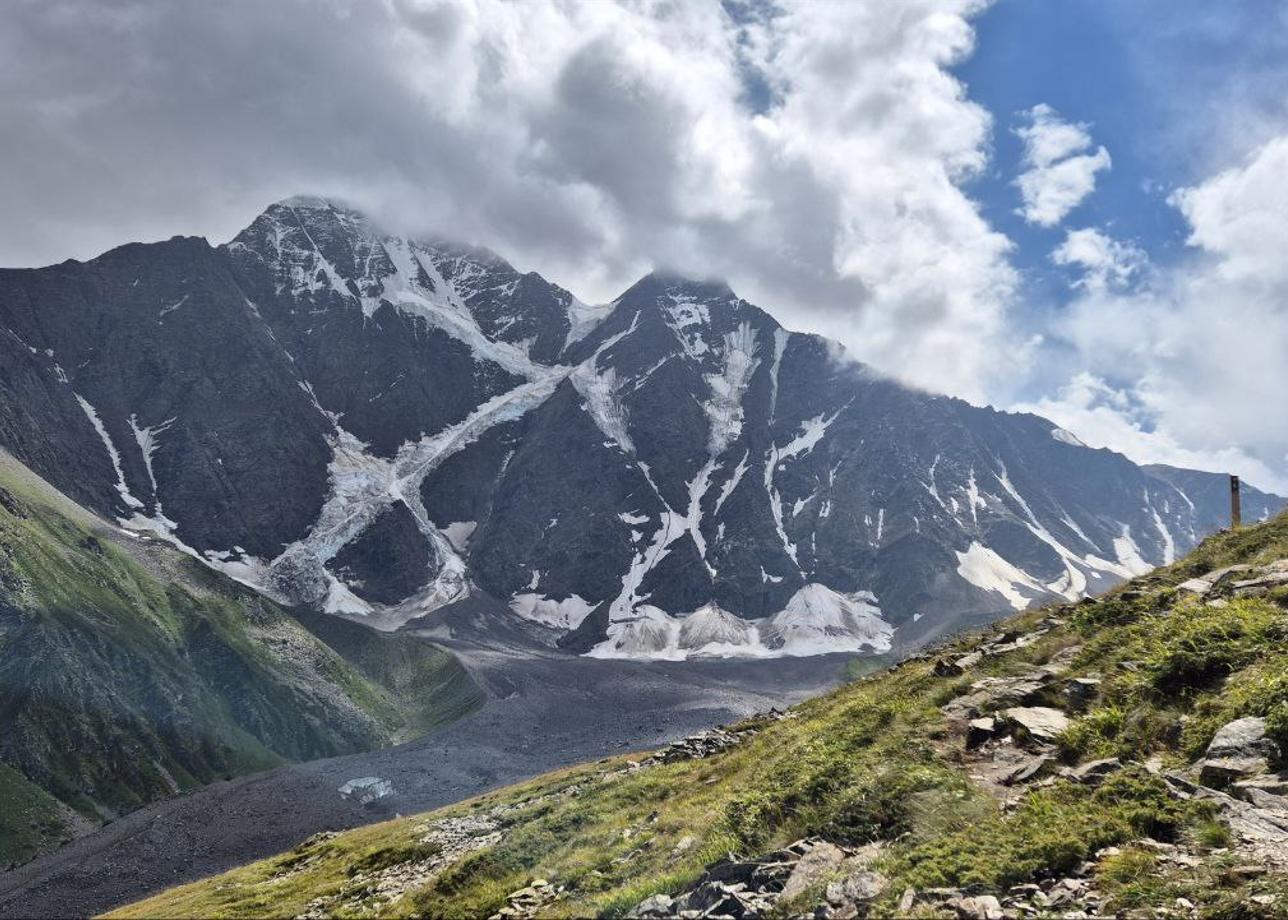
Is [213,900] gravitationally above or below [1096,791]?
below

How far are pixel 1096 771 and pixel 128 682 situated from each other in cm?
17053

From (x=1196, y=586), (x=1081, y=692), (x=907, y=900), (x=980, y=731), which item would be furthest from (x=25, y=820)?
(x=1196, y=586)

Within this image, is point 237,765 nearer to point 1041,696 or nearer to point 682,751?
point 682,751

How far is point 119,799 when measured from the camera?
404ft

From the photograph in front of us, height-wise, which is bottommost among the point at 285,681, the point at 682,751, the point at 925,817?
the point at 285,681

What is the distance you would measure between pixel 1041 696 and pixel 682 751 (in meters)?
20.0

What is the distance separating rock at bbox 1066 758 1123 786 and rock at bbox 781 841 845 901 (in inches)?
179

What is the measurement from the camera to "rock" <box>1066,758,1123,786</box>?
13586mm

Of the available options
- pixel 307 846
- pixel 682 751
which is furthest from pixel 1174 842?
pixel 307 846

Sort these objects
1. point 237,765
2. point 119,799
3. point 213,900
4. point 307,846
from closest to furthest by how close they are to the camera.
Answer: point 213,900, point 307,846, point 119,799, point 237,765

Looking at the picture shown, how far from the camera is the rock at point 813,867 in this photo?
1298cm

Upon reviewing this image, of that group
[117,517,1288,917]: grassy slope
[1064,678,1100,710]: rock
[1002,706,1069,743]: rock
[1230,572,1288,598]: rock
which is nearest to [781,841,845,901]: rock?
[117,517,1288,917]: grassy slope

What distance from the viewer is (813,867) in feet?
44.8

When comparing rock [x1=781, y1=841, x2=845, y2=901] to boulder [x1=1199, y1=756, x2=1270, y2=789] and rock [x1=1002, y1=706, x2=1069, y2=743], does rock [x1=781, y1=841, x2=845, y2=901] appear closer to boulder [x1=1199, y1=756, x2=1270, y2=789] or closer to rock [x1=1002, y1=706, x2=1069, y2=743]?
rock [x1=1002, y1=706, x2=1069, y2=743]
